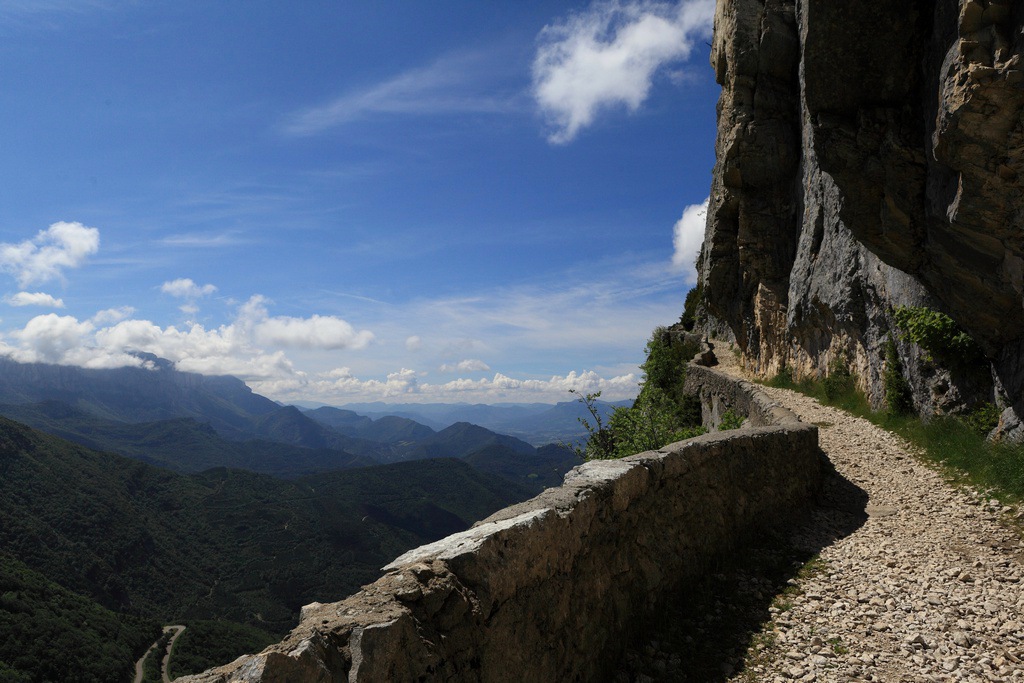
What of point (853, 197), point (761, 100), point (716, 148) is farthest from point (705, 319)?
point (853, 197)

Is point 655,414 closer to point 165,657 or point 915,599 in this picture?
point 915,599

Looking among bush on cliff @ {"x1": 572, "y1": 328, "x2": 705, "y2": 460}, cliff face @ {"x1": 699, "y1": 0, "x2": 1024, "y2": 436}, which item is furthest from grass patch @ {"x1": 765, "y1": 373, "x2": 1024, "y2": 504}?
bush on cliff @ {"x1": 572, "y1": 328, "x2": 705, "y2": 460}

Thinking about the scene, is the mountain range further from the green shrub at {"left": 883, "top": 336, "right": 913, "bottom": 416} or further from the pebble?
the green shrub at {"left": 883, "top": 336, "right": 913, "bottom": 416}

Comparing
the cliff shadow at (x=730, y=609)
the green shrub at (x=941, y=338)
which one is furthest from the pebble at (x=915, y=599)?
the green shrub at (x=941, y=338)

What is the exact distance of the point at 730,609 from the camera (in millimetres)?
6383

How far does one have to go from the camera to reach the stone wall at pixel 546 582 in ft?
10.1

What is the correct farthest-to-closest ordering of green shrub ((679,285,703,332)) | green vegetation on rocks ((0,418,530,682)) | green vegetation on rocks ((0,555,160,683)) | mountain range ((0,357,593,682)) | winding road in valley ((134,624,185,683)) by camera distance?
green vegetation on rocks ((0,418,530,682)) → mountain range ((0,357,593,682)) → winding road in valley ((134,624,185,683)) → green vegetation on rocks ((0,555,160,683)) → green shrub ((679,285,703,332))

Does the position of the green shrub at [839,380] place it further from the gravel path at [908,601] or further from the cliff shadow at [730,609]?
the cliff shadow at [730,609]

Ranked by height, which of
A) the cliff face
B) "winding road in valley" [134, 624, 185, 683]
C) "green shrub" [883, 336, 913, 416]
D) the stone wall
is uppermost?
the cliff face

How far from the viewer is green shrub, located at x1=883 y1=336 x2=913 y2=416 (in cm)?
1409

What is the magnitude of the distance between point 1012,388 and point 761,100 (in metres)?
19.4

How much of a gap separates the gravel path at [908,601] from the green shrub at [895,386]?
4.41m

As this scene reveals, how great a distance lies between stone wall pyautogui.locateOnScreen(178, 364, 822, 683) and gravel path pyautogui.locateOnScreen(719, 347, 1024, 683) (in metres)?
1.14

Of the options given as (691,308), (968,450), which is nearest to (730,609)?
(968,450)
